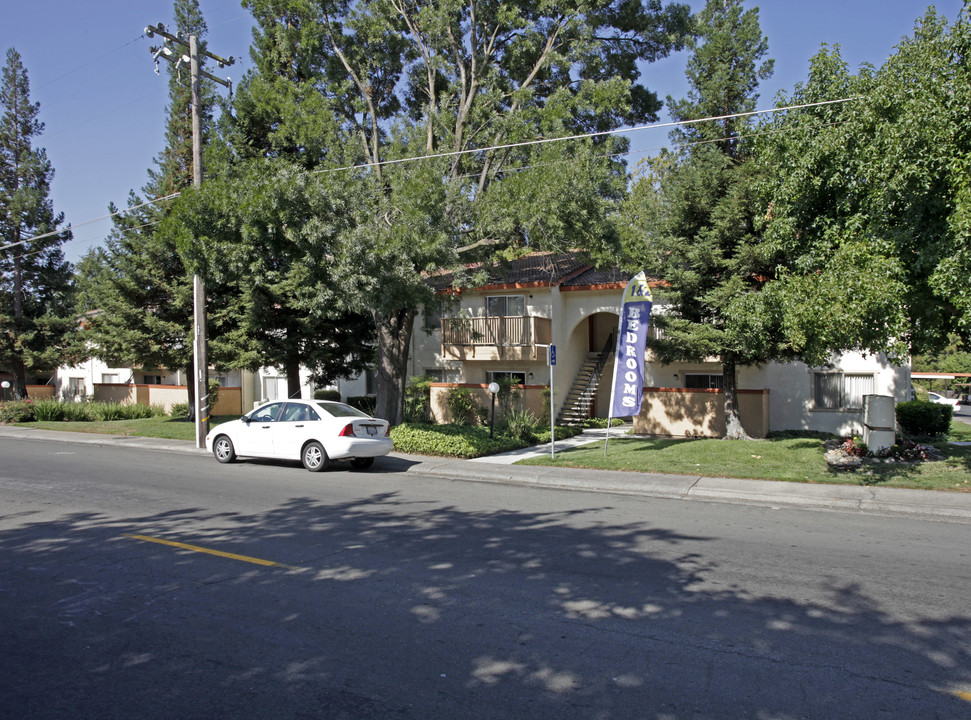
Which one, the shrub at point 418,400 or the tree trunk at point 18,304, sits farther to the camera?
the tree trunk at point 18,304

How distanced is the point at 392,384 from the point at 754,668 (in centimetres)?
1558

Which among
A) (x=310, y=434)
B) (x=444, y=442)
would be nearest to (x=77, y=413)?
(x=310, y=434)

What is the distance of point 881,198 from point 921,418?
12307 millimetres

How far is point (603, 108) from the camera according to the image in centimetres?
1962

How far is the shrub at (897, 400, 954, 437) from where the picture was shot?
20328 mm

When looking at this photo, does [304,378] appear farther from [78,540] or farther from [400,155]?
[78,540]

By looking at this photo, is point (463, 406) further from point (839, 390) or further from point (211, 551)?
point (211, 551)

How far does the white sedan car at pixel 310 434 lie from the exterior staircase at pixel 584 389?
33.8 feet

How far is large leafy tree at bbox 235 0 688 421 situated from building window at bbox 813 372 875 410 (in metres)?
8.92

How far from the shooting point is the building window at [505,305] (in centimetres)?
2472

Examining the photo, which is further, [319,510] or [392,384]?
[392,384]

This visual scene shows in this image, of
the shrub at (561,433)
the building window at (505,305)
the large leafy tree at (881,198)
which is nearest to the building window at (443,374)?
the building window at (505,305)

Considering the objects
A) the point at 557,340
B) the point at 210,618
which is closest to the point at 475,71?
the point at 557,340

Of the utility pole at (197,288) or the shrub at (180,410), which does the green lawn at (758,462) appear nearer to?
the utility pole at (197,288)
